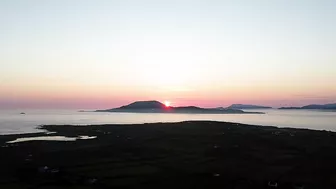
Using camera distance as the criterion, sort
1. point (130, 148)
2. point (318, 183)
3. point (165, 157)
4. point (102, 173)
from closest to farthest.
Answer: point (318, 183) < point (102, 173) < point (165, 157) < point (130, 148)

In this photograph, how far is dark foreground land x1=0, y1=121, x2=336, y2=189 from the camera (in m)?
32.1

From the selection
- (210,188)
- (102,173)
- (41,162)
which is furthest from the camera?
(41,162)

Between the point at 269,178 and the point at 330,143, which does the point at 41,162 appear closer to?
the point at 269,178

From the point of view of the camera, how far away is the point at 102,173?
35.3m

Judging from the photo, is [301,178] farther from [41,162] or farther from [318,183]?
[41,162]

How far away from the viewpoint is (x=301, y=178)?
114 ft

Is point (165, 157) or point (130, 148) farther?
point (130, 148)

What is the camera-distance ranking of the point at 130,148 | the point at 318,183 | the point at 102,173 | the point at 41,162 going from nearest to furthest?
1. the point at 318,183
2. the point at 102,173
3. the point at 41,162
4. the point at 130,148

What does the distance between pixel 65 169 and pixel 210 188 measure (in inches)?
603

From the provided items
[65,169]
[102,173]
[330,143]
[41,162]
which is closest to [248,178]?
[102,173]

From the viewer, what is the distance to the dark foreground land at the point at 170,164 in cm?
3206

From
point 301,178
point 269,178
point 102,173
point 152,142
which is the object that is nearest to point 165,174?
point 102,173

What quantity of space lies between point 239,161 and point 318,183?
11.9 metres

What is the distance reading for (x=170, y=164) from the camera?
135 feet
